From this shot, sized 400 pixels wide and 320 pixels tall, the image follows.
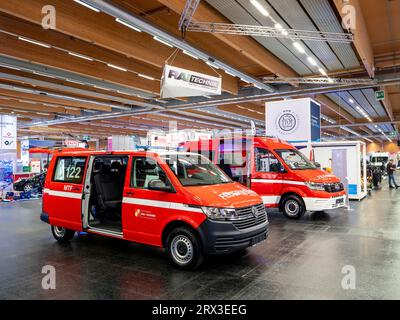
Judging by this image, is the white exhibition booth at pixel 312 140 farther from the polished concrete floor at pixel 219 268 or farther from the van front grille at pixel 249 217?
the van front grille at pixel 249 217

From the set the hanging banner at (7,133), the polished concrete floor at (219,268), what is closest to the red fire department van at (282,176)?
the polished concrete floor at (219,268)

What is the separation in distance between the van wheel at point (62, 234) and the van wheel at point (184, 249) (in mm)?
2634

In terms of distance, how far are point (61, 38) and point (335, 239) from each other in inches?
322

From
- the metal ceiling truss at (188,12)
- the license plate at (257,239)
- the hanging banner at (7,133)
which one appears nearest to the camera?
the license plate at (257,239)

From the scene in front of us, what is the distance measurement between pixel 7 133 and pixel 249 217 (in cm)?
1587

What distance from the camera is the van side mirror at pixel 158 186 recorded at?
459cm

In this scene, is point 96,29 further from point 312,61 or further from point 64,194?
point 312,61

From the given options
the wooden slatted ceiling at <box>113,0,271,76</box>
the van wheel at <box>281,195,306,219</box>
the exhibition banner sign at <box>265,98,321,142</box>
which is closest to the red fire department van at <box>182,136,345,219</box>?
the van wheel at <box>281,195,306,219</box>

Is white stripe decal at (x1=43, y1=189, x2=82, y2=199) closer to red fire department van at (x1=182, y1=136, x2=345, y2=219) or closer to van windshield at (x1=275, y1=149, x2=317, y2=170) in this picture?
red fire department van at (x1=182, y1=136, x2=345, y2=219)

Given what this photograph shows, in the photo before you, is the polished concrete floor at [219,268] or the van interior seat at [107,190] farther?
the van interior seat at [107,190]

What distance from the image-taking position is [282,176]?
8539 millimetres
